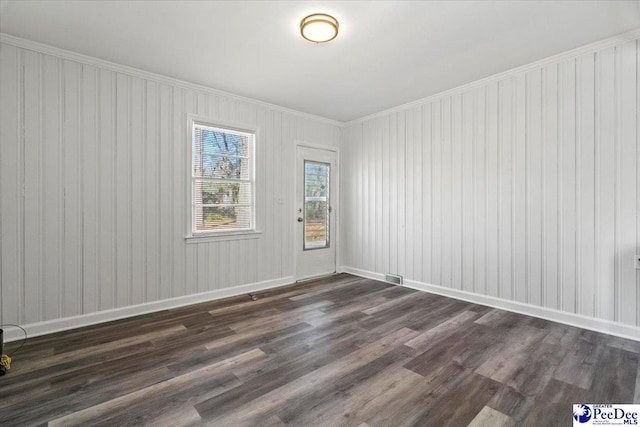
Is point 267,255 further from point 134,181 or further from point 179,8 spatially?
point 179,8

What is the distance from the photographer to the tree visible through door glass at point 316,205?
5129 mm

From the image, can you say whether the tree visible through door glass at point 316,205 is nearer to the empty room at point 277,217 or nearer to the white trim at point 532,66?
the empty room at point 277,217

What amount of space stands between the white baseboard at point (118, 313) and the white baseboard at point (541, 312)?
96.3 inches

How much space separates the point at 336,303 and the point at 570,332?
94.1 inches

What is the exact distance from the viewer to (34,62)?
2.86 metres

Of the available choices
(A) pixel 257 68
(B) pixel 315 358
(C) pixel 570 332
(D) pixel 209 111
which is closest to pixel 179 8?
(A) pixel 257 68

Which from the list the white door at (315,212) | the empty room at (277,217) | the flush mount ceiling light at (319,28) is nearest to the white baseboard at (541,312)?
the empty room at (277,217)

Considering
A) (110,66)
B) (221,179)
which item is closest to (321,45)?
(221,179)

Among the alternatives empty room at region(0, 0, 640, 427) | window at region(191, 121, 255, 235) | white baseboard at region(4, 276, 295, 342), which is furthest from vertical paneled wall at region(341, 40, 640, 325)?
white baseboard at region(4, 276, 295, 342)

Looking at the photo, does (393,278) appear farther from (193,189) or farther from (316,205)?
(193,189)

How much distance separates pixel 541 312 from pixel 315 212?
11.1 feet

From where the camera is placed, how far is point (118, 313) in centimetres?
329

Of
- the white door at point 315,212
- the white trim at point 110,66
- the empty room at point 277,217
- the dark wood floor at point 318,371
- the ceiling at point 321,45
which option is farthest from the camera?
the white door at point 315,212

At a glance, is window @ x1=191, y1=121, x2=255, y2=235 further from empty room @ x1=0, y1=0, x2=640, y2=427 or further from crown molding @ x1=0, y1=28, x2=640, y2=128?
crown molding @ x1=0, y1=28, x2=640, y2=128
